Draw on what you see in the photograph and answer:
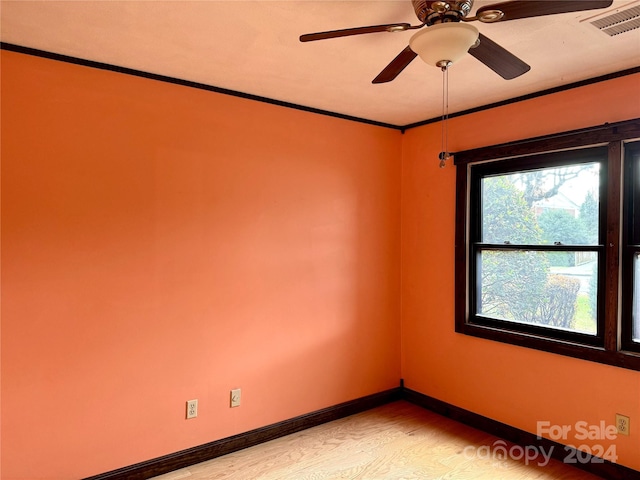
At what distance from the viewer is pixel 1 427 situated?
226 cm

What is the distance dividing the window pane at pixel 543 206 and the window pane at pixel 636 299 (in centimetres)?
26

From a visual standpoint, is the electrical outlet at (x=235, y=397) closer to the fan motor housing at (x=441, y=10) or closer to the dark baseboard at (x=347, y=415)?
the dark baseboard at (x=347, y=415)

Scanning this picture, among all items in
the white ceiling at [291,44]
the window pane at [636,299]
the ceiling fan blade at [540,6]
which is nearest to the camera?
the ceiling fan blade at [540,6]

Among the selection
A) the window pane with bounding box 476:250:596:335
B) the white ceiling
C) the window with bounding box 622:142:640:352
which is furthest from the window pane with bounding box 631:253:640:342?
the white ceiling

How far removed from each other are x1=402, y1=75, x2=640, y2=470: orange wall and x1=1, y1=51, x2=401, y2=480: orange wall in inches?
19.6

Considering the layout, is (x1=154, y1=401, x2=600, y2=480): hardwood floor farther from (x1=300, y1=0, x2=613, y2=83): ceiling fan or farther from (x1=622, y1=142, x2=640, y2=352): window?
(x1=300, y1=0, x2=613, y2=83): ceiling fan

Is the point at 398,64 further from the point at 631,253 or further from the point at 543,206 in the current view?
the point at 631,253

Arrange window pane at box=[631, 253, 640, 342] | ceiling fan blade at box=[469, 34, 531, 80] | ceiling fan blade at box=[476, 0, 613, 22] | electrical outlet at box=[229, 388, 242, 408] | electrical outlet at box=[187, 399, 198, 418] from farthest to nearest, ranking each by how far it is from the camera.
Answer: electrical outlet at box=[229, 388, 242, 408]
electrical outlet at box=[187, 399, 198, 418]
window pane at box=[631, 253, 640, 342]
ceiling fan blade at box=[469, 34, 531, 80]
ceiling fan blade at box=[476, 0, 613, 22]

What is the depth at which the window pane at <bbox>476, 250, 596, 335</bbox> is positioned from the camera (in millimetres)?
2838

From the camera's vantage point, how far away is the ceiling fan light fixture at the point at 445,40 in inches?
61.6

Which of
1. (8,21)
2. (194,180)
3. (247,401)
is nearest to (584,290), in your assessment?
(247,401)

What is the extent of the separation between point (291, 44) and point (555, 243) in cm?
220

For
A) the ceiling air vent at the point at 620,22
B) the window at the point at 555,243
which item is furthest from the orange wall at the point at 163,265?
the ceiling air vent at the point at 620,22

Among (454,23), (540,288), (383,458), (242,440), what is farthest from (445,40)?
(242,440)
